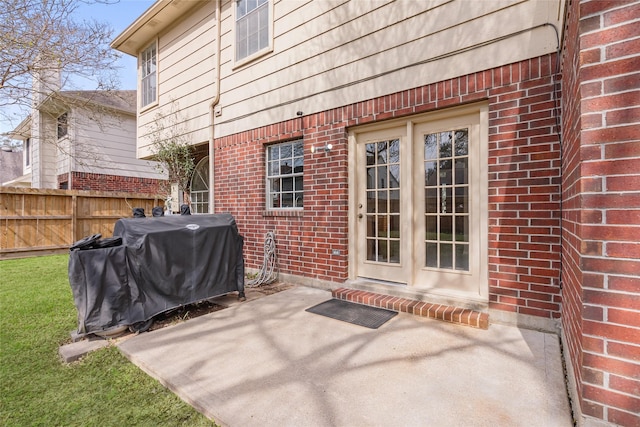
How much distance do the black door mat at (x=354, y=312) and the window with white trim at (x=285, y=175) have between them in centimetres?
181

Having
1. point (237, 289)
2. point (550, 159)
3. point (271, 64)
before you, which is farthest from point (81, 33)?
point (550, 159)

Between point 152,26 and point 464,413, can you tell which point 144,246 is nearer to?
point 464,413

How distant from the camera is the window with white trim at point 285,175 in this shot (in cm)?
495

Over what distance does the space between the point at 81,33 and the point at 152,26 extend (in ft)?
6.36

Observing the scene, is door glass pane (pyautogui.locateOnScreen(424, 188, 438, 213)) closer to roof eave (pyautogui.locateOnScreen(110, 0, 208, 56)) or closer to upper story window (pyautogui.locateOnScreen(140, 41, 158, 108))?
roof eave (pyautogui.locateOnScreen(110, 0, 208, 56))

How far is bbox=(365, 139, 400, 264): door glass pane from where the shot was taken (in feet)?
12.8

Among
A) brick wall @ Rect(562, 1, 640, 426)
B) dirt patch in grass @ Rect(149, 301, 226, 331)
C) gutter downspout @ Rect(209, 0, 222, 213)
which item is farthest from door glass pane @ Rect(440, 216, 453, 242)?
gutter downspout @ Rect(209, 0, 222, 213)

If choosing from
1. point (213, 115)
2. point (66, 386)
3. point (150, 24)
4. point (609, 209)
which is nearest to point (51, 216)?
point (150, 24)

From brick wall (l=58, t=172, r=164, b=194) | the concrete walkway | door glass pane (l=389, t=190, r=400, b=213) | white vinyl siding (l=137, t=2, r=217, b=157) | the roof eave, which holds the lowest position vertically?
the concrete walkway

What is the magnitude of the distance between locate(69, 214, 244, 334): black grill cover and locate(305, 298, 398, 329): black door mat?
1.20 metres

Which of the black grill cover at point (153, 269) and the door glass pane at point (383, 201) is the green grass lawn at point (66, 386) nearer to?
the black grill cover at point (153, 269)

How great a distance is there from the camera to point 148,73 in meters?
8.09

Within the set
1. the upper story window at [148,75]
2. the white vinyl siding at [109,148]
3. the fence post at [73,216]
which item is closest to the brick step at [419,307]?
the upper story window at [148,75]

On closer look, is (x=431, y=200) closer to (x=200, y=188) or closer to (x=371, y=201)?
(x=371, y=201)
